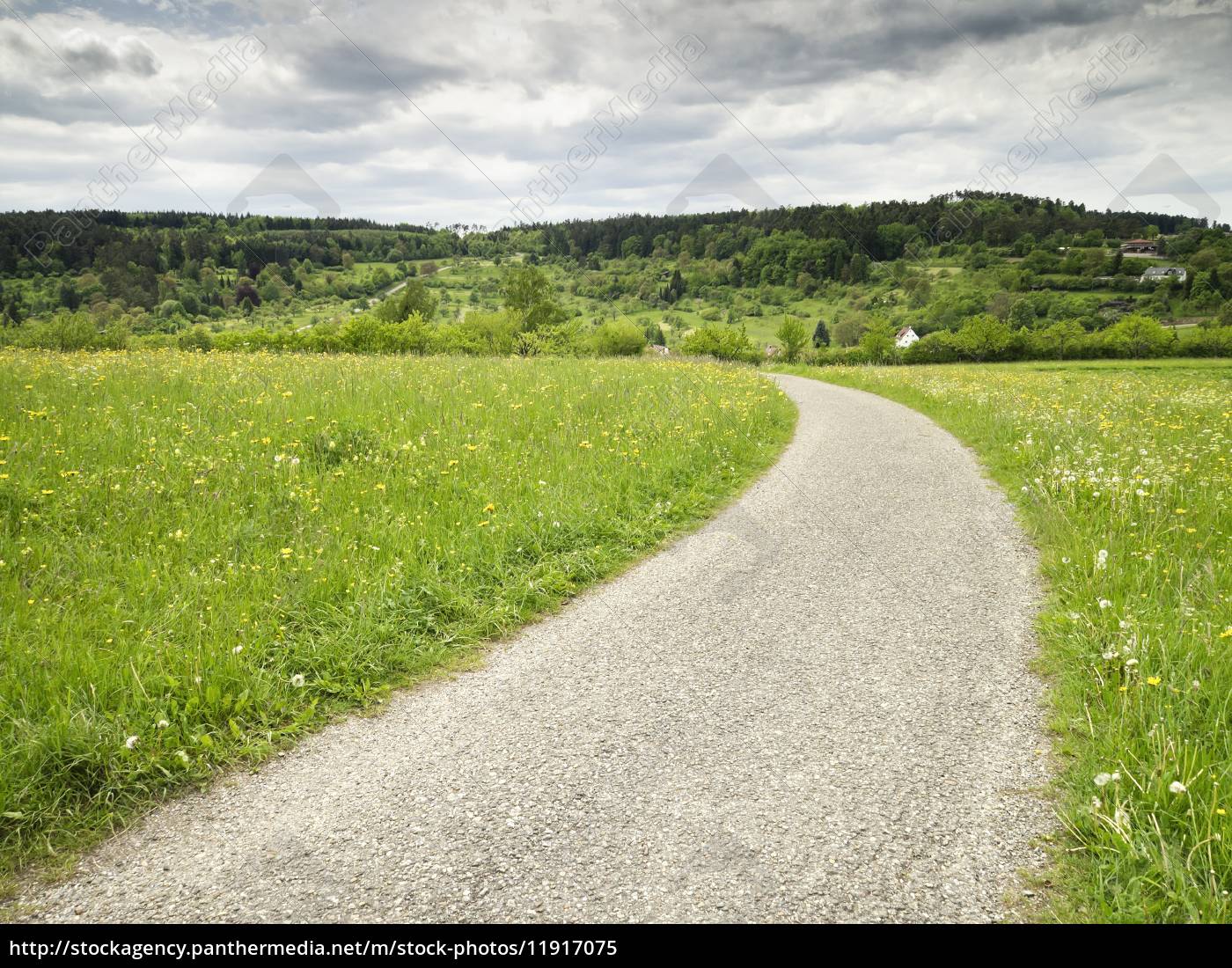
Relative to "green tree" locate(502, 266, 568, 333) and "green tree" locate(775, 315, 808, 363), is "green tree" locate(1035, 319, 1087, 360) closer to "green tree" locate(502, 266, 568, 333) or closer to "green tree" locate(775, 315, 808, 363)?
"green tree" locate(775, 315, 808, 363)

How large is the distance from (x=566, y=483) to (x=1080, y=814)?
601 cm

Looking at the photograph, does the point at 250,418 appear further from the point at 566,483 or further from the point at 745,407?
the point at 745,407

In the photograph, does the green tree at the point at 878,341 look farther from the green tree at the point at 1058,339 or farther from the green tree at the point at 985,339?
the green tree at the point at 1058,339

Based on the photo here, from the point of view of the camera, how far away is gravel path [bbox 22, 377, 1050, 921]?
2.77 metres


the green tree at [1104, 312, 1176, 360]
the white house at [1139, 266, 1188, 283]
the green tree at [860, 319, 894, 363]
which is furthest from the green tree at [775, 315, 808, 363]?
the white house at [1139, 266, 1188, 283]

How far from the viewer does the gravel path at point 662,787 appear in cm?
277

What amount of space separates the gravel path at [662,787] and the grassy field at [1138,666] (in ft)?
0.76

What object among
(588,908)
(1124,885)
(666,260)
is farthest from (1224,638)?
(666,260)

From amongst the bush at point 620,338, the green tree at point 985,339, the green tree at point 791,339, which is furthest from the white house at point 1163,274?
the bush at point 620,338

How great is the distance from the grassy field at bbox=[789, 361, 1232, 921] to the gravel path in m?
0.23

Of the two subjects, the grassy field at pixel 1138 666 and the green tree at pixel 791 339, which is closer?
the grassy field at pixel 1138 666

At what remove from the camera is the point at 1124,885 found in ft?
8.90

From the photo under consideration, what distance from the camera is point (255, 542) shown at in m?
6.08

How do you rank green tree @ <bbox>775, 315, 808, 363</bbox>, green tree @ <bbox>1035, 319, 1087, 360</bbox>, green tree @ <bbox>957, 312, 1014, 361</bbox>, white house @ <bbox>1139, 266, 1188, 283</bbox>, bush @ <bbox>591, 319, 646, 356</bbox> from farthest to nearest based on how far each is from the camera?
white house @ <bbox>1139, 266, 1188, 283</bbox>
green tree @ <bbox>775, 315, 808, 363</bbox>
green tree @ <bbox>957, 312, 1014, 361</bbox>
green tree @ <bbox>1035, 319, 1087, 360</bbox>
bush @ <bbox>591, 319, 646, 356</bbox>
